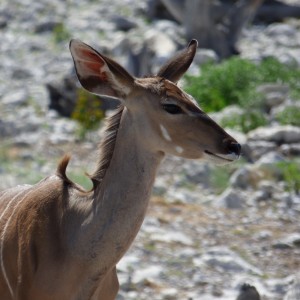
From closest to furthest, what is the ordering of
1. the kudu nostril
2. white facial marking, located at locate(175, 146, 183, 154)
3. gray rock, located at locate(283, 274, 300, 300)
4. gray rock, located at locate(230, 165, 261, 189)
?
the kudu nostril < white facial marking, located at locate(175, 146, 183, 154) < gray rock, located at locate(283, 274, 300, 300) < gray rock, located at locate(230, 165, 261, 189)

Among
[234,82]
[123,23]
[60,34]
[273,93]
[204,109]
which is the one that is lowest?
[123,23]

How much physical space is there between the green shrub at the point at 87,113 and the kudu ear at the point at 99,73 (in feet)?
27.0

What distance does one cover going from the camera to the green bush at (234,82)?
1561 cm

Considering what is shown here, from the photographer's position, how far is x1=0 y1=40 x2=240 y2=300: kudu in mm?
6211

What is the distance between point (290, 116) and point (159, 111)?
8.45m

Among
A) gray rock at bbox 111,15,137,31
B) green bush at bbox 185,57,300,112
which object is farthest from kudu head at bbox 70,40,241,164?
gray rock at bbox 111,15,137,31

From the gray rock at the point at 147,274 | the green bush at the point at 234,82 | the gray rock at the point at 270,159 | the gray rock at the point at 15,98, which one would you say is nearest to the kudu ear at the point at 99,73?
the gray rock at the point at 147,274

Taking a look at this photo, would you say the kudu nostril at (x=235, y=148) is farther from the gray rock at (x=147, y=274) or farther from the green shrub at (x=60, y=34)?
the green shrub at (x=60, y=34)

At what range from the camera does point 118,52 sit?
2031 cm

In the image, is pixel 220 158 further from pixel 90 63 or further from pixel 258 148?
pixel 258 148

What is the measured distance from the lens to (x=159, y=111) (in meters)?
6.27

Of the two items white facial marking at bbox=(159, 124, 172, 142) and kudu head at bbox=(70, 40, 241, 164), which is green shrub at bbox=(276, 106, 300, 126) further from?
white facial marking at bbox=(159, 124, 172, 142)

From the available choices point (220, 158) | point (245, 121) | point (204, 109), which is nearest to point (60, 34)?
point (204, 109)

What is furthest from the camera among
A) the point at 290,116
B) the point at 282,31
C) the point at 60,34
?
the point at 282,31
